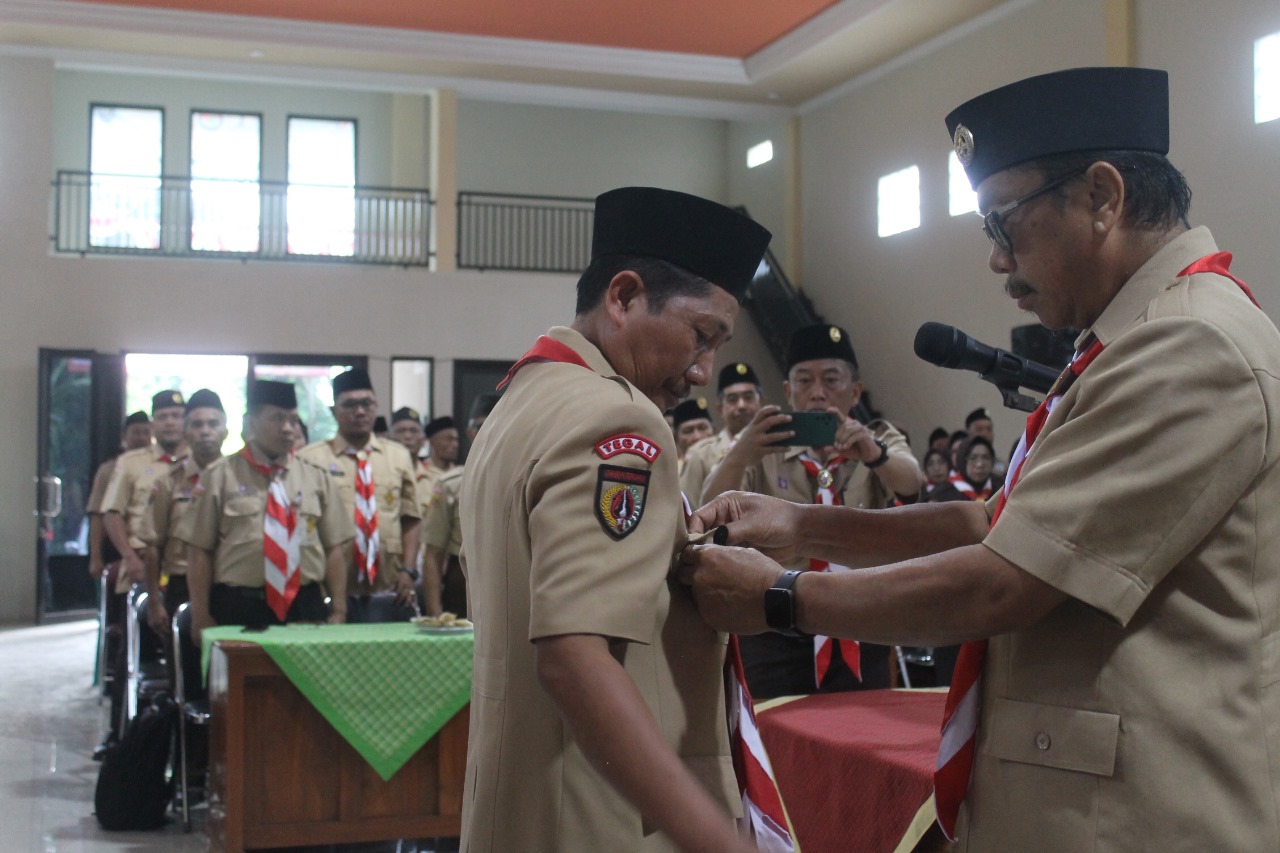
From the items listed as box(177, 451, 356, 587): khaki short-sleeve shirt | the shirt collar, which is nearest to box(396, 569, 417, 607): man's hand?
box(177, 451, 356, 587): khaki short-sleeve shirt

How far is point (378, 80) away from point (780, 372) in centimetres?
573

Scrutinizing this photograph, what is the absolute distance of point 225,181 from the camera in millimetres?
13555

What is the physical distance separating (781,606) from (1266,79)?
9070 mm

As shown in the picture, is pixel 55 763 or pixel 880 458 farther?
pixel 55 763

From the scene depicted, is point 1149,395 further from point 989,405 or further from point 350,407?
point 989,405

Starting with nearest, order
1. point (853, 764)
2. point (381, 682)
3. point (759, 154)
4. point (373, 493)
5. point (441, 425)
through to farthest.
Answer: point (853, 764) → point (381, 682) → point (373, 493) → point (441, 425) → point (759, 154)

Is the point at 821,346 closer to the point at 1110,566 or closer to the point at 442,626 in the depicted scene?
the point at 442,626

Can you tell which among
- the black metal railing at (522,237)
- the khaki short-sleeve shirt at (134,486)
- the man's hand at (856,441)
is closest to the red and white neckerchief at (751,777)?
the man's hand at (856,441)

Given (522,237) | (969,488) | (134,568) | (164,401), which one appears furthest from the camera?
(522,237)

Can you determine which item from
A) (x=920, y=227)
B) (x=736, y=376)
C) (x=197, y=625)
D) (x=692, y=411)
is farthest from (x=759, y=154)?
(x=197, y=625)

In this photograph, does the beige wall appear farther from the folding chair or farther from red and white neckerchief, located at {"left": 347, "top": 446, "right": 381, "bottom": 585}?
the folding chair

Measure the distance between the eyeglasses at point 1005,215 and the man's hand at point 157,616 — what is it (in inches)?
200

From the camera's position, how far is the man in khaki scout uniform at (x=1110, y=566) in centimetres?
131

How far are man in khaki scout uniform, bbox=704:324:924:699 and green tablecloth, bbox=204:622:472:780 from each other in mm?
1298
